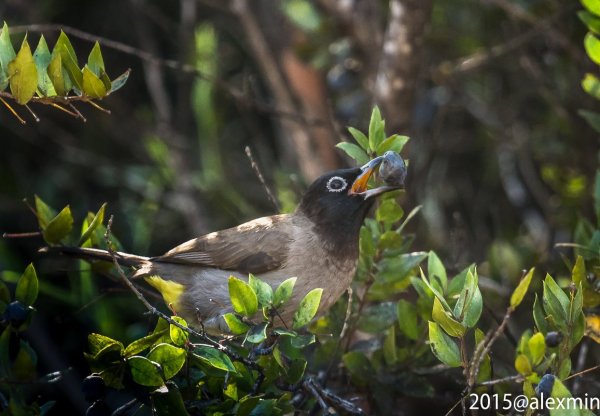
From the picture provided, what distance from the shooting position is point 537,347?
3383 mm

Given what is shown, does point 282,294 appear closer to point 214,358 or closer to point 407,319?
point 214,358

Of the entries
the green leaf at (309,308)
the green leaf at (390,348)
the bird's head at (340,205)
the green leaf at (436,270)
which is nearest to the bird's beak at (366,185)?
the bird's head at (340,205)

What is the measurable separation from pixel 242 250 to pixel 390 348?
101 cm

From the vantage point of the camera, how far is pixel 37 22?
720 centimetres

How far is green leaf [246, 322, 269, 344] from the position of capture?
3389 mm

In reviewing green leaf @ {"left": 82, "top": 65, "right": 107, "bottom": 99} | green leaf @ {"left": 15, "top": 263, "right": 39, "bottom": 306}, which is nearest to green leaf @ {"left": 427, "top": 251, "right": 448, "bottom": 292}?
green leaf @ {"left": 82, "top": 65, "right": 107, "bottom": 99}

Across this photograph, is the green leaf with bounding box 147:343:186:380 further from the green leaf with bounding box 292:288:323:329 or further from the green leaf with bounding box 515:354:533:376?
the green leaf with bounding box 515:354:533:376

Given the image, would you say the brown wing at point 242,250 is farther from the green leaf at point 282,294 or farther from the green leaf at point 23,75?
the green leaf at point 23,75

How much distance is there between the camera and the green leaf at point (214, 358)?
340 cm

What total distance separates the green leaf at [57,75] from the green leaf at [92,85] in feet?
0.27

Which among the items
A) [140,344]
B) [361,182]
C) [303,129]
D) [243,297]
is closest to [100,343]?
[140,344]

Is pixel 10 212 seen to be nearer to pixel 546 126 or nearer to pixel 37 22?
pixel 37 22

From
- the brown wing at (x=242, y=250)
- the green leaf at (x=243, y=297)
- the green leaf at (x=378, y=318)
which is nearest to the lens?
the green leaf at (x=243, y=297)

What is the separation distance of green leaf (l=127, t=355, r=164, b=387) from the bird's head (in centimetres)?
156
